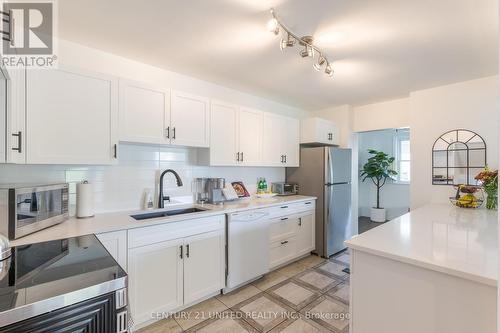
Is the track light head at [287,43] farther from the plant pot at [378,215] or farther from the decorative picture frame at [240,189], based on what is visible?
the plant pot at [378,215]

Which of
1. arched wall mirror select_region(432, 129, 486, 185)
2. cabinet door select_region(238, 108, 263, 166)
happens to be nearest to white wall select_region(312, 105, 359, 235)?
arched wall mirror select_region(432, 129, 486, 185)

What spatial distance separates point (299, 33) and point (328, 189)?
7.15ft

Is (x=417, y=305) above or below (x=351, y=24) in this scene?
below

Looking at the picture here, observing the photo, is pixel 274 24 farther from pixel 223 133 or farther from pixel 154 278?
pixel 154 278

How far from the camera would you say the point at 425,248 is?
4.00 ft

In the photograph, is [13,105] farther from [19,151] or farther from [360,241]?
[360,241]

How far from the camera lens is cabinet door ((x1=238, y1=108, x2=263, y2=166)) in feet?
9.55

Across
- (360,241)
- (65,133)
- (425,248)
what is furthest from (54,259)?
(425,248)

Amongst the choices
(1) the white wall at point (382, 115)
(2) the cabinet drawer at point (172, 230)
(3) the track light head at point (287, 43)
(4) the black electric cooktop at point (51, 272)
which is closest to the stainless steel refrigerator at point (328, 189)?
(1) the white wall at point (382, 115)

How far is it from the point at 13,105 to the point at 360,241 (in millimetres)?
2312

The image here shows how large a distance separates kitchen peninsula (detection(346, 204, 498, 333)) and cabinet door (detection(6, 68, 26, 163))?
216 centimetres

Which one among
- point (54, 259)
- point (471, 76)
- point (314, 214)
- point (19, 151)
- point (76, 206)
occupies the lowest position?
point (314, 214)

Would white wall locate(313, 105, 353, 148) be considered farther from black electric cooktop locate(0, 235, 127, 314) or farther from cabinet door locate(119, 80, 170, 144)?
black electric cooktop locate(0, 235, 127, 314)

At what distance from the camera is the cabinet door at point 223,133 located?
2621 mm
